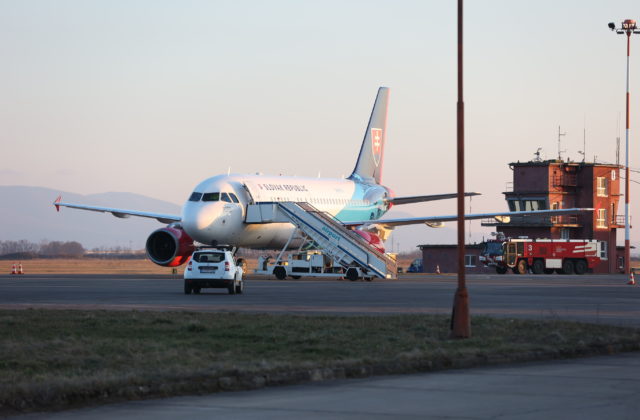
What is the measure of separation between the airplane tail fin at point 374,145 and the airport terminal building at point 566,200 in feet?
66.1

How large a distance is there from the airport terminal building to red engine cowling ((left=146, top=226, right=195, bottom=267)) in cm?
3759

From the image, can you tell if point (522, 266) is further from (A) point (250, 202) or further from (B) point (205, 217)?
(B) point (205, 217)

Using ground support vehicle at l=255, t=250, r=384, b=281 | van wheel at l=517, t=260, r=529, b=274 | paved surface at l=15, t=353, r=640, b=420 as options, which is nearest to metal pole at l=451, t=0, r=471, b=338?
paved surface at l=15, t=353, r=640, b=420

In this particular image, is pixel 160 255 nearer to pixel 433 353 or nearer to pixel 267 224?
pixel 267 224

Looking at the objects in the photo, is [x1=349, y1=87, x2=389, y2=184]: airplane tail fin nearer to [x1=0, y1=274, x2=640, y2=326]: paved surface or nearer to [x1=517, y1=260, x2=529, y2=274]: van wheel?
[x1=517, y1=260, x2=529, y2=274]: van wheel

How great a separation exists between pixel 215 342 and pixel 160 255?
3589 centimetres

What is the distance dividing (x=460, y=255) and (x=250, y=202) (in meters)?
33.8

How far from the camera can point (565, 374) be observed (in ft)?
46.7

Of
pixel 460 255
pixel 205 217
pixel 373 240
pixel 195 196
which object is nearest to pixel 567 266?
pixel 373 240

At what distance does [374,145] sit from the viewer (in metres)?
67.7

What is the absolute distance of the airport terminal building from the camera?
86.0 meters

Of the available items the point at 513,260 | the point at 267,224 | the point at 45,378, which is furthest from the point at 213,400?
the point at 513,260

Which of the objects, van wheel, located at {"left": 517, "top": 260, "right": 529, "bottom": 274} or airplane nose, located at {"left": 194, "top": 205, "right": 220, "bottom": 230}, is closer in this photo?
airplane nose, located at {"left": 194, "top": 205, "right": 220, "bottom": 230}

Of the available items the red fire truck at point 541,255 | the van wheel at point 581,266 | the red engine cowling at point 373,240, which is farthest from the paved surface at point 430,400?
the van wheel at point 581,266
